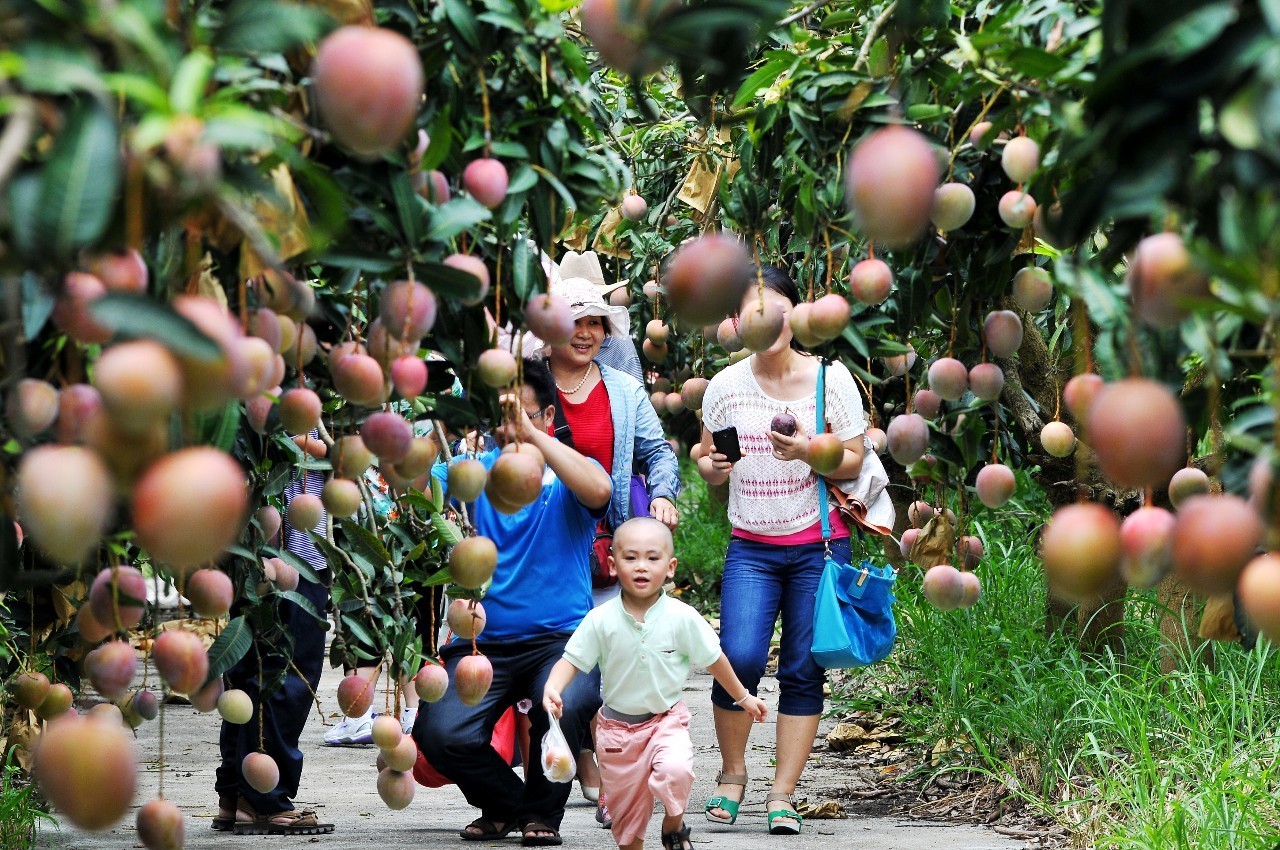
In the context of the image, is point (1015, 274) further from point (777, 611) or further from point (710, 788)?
point (710, 788)

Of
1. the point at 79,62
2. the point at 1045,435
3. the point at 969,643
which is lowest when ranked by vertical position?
the point at 969,643

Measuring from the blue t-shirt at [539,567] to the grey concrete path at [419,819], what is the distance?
524 millimetres

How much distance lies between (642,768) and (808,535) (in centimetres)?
93

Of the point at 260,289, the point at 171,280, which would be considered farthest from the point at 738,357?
the point at 171,280

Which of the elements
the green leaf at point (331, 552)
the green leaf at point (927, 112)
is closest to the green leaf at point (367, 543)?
the green leaf at point (331, 552)

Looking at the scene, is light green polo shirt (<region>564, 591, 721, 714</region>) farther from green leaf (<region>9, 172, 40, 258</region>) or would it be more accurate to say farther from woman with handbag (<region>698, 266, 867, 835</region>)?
green leaf (<region>9, 172, 40, 258</region>)

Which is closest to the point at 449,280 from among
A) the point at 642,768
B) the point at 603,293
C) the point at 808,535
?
the point at 642,768

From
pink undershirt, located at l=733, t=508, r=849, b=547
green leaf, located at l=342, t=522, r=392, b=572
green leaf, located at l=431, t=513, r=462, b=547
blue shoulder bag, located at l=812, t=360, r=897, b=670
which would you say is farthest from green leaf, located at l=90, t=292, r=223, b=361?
pink undershirt, located at l=733, t=508, r=849, b=547

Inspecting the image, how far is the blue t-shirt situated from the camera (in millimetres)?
3492

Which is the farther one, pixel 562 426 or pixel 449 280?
pixel 562 426

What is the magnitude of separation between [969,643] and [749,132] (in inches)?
89.3

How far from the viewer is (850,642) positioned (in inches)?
141

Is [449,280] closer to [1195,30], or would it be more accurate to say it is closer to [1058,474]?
[1195,30]

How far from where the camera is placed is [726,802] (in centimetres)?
362
